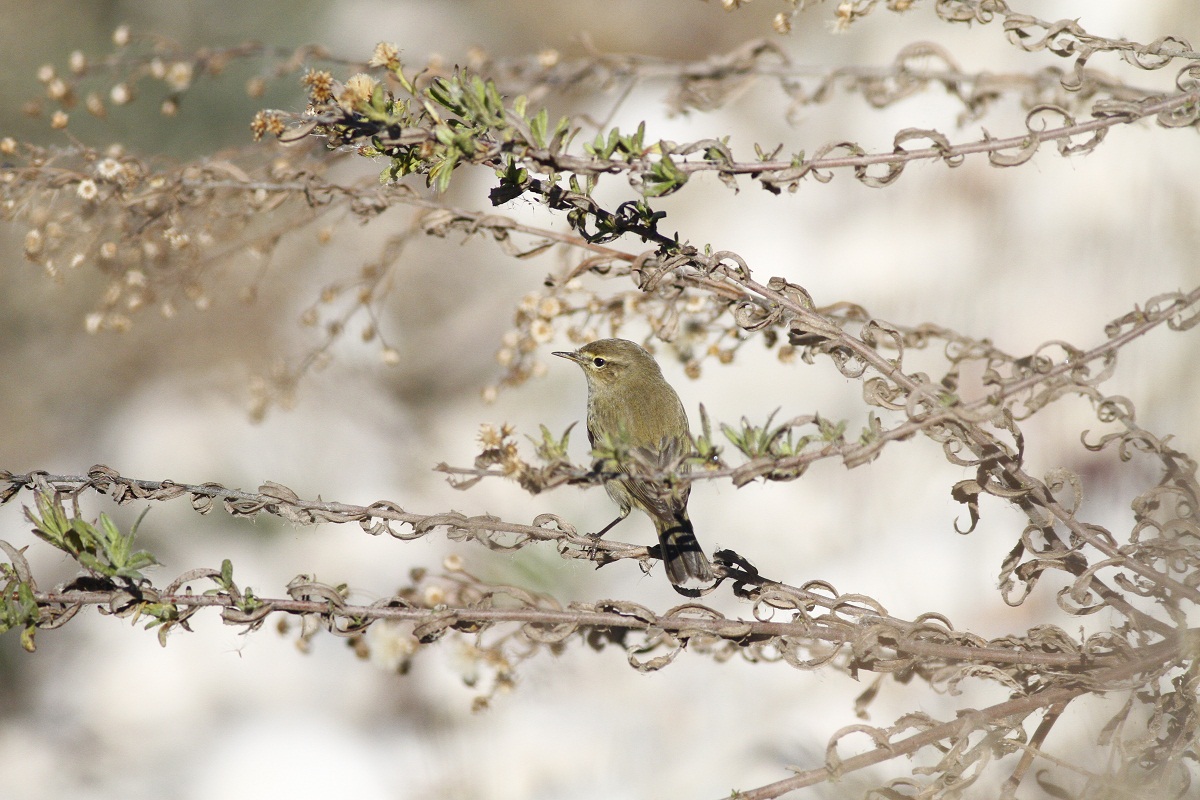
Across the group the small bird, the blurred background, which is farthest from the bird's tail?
the blurred background

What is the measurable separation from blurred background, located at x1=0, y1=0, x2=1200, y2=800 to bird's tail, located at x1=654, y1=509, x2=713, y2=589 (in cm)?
40

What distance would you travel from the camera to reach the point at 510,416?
15.9 ft

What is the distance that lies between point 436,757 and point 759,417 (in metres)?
2.10

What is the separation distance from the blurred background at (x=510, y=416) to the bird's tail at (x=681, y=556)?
40cm

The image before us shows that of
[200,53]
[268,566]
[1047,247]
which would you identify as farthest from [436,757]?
[1047,247]


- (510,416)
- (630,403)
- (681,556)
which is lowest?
(681,556)

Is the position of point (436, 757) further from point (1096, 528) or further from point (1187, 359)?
point (1187, 359)

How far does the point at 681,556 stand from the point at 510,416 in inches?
90.0

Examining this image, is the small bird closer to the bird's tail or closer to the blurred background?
the bird's tail

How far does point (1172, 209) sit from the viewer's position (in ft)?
8.75

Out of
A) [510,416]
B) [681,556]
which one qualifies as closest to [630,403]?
[681,556]

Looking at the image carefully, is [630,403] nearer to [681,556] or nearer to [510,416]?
[681,556]

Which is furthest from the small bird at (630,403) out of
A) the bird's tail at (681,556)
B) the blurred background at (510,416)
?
the blurred background at (510,416)

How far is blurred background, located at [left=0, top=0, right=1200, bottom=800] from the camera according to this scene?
3156 mm
